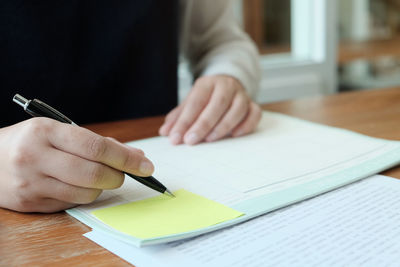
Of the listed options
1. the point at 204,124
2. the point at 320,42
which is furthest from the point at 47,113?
the point at 320,42

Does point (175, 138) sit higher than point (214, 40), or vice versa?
point (214, 40)

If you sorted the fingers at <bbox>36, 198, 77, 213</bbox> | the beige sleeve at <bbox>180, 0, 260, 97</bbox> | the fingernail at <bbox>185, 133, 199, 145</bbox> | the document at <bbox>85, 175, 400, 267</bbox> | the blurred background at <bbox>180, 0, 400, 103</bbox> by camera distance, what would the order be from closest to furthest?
the document at <bbox>85, 175, 400, 267</bbox> < the fingers at <bbox>36, 198, 77, 213</bbox> < the fingernail at <bbox>185, 133, 199, 145</bbox> < the beige sleeve at <bbox>180, 0, 260, 97</bbox> < the blurred background at <bbox>180, 0, 400, 103</bbox>

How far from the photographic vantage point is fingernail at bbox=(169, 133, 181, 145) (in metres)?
0.69

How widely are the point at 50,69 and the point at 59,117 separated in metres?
0.42

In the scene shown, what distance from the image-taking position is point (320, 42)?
2131 mm

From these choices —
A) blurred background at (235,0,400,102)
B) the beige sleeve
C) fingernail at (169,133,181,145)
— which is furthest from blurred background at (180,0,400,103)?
fingernail at (169,133,181,145)

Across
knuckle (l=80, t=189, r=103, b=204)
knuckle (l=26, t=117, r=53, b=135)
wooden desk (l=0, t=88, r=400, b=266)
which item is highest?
knuckle (l=26, t=117, r=53, b=135)

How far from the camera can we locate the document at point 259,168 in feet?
1.50

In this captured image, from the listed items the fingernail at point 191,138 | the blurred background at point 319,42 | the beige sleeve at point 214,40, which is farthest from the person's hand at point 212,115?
the blurred background at point 319,42

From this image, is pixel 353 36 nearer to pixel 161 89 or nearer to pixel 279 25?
pixel 279 25

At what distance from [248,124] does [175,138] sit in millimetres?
131

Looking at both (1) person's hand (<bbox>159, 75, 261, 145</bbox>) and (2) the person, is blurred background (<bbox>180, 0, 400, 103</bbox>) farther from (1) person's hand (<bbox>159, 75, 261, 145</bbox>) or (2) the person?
(1) person's hand (<bbox>159, 75, 261, 145</bbox>)

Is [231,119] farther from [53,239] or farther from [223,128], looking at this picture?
[53,239]

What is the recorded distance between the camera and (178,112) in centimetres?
78
